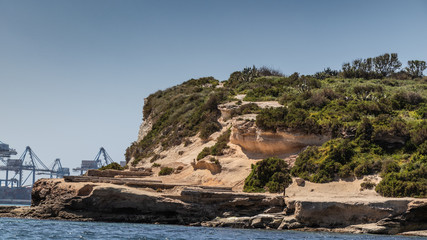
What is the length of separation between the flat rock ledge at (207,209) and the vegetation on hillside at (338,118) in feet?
10.9

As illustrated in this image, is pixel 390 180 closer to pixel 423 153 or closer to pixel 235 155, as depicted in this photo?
pixel 423 153

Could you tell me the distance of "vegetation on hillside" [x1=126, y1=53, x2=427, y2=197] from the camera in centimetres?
3203

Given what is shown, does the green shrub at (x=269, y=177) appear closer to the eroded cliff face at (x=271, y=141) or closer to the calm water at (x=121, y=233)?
the eroded cliff face at (x=271, y=141)

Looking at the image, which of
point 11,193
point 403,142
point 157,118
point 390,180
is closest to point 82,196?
point 390,180

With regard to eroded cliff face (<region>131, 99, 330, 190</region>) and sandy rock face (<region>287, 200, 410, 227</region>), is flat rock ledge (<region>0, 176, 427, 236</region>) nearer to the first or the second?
sandy rock face (<region>287, 200, 410, 227</region>)

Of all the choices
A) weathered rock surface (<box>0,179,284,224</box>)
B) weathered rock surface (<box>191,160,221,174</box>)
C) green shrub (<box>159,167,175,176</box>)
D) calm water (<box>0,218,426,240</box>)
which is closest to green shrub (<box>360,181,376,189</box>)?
weathered rock surface (<box>0,179,284,224</box>)

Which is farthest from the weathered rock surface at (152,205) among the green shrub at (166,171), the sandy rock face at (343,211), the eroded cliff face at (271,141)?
the green shrub at (166,171)

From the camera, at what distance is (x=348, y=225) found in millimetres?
26125

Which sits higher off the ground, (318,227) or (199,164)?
(199,164)

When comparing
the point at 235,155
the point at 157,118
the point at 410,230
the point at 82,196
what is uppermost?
the point at 157,118

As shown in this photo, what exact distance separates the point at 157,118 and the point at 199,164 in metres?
19.7

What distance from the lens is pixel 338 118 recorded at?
37.5 m

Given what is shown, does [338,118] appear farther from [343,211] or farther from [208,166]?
[343,211]

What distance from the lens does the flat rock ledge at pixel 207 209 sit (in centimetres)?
2527
